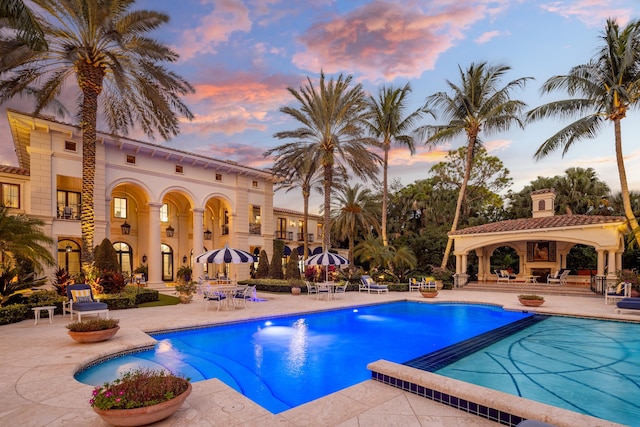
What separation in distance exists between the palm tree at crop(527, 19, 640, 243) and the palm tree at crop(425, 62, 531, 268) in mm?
4510

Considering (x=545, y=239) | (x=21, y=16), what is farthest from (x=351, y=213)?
(x=21, y=16)

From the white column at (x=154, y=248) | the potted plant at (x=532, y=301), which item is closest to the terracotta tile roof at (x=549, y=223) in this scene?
the potted plant at (x=532, y=301)

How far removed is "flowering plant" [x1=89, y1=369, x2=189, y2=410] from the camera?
3973mm

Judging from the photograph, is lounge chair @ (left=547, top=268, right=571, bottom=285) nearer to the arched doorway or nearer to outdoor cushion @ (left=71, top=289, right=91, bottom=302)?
outdoor cushion @ (left=71, top=289, right=91, bottom=302)

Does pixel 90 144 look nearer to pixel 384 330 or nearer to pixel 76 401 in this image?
pixel 76 401

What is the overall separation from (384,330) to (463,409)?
7.14m

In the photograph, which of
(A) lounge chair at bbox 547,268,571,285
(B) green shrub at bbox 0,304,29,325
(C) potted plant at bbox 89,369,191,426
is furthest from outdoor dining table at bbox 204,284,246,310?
(A) lounge chair at bbox 547,268,571,285

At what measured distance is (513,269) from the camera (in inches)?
1199

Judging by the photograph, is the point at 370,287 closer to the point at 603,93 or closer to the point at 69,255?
the point at 603,93

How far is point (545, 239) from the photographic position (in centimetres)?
2105

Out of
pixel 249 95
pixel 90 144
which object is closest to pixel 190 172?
pixel 249 95

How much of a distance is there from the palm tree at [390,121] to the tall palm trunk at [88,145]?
17572 millimetres

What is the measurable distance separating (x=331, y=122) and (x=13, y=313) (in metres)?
16.6

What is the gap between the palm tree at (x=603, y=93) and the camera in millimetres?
16672
